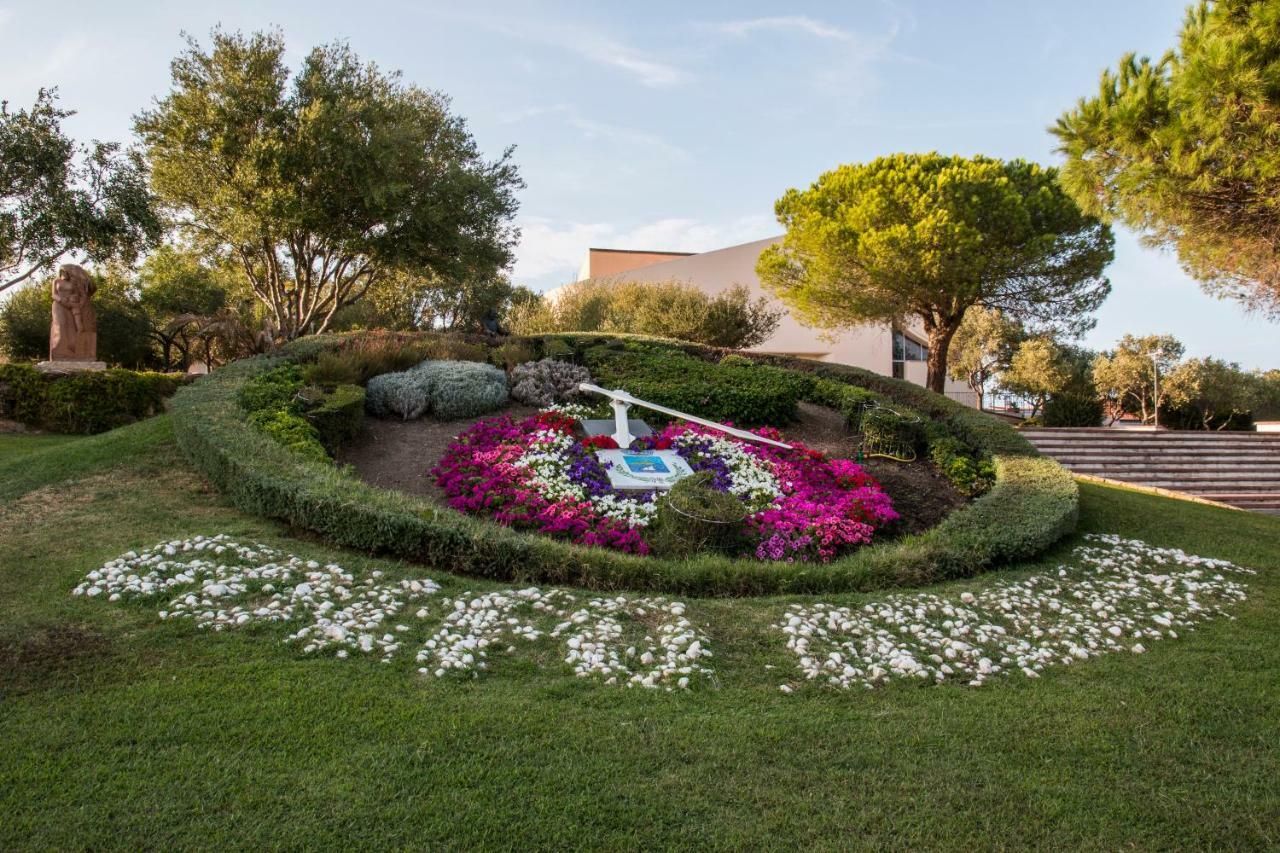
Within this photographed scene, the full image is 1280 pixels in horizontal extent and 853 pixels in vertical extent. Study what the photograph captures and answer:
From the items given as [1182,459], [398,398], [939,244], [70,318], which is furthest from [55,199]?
[1182,459]

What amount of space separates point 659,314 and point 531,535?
67.5 ft

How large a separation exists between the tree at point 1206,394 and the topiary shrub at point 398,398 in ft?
96.6

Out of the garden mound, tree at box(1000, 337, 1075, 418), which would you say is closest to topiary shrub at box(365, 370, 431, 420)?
the garden mound

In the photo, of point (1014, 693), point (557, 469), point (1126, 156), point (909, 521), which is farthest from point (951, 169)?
point (1014, 693)

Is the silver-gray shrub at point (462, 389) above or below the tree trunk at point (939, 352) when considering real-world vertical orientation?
below

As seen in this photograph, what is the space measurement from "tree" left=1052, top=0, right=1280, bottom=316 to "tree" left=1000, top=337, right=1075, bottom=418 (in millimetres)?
23703

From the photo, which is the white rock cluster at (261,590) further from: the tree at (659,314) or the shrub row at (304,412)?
the tree at (659,314)

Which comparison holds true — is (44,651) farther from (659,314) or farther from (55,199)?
(659,314)

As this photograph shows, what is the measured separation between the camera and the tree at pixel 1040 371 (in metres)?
29.6

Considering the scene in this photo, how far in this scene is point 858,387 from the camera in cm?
1177

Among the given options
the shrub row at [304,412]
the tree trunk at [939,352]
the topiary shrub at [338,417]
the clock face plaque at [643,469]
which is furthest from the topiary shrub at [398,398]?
the tree trunk at [939,352]

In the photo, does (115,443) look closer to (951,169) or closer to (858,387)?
(858,387)

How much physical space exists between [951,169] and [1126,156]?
12162 millimetres

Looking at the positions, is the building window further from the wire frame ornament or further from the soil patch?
the soil patch
